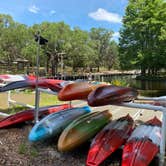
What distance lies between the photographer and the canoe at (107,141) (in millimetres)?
3748

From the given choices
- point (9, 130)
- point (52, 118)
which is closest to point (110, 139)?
point (52, 118)

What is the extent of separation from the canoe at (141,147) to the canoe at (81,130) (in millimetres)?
655

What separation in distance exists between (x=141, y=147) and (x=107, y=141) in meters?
0.49

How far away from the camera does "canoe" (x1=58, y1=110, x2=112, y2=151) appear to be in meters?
4.16

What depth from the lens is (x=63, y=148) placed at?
13.5 ft

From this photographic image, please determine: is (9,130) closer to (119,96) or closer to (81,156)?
(81,156)

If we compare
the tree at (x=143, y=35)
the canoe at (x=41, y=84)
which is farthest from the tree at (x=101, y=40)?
the canoe at (x=41, y=84)

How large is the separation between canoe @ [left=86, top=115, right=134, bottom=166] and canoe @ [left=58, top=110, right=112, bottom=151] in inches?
7.4

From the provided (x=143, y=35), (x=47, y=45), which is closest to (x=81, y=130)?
(x=143, y=35)

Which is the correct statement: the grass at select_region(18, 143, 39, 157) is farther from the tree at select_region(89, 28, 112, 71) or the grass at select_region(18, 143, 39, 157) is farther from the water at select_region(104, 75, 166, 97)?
the tree at select_region(89, 28, 112, 71)

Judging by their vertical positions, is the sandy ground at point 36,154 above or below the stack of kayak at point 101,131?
below

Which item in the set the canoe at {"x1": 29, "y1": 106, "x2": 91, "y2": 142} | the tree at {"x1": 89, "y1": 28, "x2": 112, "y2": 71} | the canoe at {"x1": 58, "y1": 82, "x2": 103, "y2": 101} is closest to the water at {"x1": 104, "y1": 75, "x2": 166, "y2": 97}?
the canoe at {"x1": 29, "y1": 106, "x2": 91, "y2": 142}

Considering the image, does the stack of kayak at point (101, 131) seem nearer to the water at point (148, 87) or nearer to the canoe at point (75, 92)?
the canoe at point (75, 92)

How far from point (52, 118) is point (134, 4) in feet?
95.1
